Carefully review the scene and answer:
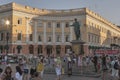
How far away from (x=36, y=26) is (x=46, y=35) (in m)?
3.77

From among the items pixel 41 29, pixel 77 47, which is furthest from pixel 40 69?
pixel 41 29

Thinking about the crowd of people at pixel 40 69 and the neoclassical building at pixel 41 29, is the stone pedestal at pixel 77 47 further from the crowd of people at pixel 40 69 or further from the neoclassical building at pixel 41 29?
the neoclassical building at pixel 41 29

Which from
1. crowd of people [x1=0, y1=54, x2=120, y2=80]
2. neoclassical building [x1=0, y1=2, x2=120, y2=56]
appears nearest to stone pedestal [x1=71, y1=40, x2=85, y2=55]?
crowd of people [x1=0, y1=54, x2=120, y2=80]

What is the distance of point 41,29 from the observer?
247ft

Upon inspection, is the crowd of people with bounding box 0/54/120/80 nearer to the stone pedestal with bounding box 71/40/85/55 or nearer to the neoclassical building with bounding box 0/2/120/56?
the stone pedestal with bounding box 71/40/85/55

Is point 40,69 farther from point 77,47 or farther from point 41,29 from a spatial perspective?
point 41,29

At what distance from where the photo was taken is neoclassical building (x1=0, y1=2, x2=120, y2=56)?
68.1m

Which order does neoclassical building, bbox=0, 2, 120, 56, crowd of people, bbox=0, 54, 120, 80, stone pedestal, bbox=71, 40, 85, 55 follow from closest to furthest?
1. crowd of people, bbox=0, 54, 120, 80
2. stone pedestal, bbox=71, 40, 85, 55
3. neoclassical building, bbox=0, 2, 120, 56

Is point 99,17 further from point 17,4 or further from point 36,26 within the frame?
point 17,4

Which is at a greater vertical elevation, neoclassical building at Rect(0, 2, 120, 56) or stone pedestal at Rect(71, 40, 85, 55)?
neoclassical building at Rect(0, 2, 120, 56)

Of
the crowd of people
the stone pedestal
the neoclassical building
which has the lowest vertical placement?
the crowd of people

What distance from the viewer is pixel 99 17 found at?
291 feet

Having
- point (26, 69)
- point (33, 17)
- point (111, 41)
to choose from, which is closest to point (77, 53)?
point (26, 69)

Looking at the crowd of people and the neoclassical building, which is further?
the neoclassical building
